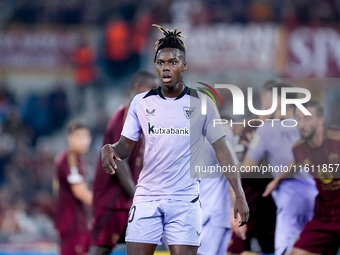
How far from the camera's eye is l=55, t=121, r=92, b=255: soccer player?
340 inches

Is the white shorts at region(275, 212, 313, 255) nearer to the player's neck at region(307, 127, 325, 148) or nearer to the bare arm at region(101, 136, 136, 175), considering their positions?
the player's neck at region(307, 127, 325, 148)

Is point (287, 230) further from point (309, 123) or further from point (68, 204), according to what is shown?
point (68, 204)

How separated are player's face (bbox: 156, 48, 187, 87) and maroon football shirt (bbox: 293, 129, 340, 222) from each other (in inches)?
95.3

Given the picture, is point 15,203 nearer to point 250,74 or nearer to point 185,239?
point 250,74

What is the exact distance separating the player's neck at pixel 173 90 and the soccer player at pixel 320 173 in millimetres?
2230

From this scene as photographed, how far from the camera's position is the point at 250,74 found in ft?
54.2

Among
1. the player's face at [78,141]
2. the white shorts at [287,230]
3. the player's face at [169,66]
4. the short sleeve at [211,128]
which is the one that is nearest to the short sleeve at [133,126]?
the player's face at [169,66]

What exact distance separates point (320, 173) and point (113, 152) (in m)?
2.85

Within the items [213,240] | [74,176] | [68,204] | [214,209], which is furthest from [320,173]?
[68,204]

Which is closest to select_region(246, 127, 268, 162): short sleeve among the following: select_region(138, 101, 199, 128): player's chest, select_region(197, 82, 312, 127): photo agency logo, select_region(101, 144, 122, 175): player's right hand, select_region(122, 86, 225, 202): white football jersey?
select_region(197, 82, 312, 127): photo agency logo

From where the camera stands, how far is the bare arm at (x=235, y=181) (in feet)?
16.6

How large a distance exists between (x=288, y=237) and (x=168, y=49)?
3.07 m

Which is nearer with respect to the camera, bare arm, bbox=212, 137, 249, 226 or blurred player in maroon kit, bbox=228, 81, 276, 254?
bare arm, bbox=212, 137, 249, 226

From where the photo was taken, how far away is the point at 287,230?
7438 mm
